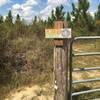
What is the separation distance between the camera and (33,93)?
666 centimetres

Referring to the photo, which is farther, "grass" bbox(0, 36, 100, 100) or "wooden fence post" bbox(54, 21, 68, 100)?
"grass" bbox(0, 36, 100, 100)

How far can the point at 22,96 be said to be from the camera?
658cm

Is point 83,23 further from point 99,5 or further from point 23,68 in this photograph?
point 23,68

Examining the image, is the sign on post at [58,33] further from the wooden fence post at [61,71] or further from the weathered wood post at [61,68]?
the wooden fence post at [61,71]

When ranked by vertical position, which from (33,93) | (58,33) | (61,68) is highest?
(58,33)

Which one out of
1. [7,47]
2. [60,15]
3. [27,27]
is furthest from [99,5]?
[7,47]

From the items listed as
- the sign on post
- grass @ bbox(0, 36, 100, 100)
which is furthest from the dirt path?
the sign on post

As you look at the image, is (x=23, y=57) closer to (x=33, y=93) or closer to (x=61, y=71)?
(x=33, y=93)

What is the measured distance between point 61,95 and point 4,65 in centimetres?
193

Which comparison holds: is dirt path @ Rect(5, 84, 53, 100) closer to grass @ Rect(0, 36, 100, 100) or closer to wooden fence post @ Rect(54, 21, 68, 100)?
grass @ Rect(0, 36, 100, 100)

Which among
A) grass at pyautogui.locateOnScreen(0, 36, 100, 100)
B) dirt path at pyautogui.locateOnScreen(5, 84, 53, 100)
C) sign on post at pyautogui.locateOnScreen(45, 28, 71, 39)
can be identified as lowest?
dirt path at pyautogui.locateOnScreen(5, 84, 53, 100)

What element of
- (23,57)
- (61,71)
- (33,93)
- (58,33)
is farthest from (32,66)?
(58,33)

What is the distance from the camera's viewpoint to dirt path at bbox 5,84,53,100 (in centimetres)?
657

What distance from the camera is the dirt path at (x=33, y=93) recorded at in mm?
6570
